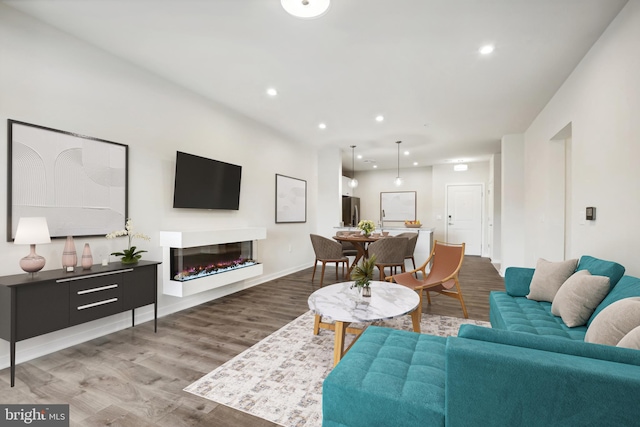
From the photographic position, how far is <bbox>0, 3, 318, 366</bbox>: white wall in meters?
2.42

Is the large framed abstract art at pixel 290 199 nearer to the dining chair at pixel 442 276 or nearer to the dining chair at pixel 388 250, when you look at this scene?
the dining chair at pixel 388 250

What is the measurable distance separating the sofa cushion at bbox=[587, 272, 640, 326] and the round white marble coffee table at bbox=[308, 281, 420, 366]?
1164 millimetres

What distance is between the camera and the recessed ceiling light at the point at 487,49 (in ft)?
9.17

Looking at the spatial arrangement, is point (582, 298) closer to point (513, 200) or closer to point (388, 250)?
point (388, 250)

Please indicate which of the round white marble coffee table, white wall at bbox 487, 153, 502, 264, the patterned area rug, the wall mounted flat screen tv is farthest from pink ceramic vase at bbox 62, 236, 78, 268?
white wall at bbox 487, 153, 502, 264

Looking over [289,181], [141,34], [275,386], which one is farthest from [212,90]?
[275,386]

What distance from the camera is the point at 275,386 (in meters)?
2.05

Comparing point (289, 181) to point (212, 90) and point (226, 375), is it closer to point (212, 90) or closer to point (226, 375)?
point (212, 90)

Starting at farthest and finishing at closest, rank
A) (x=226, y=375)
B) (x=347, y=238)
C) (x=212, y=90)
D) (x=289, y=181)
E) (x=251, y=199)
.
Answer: (x=289, y=181), (x=347, y=238), (x=251, y=199), (x=212, y=90), (x=226, y=375)

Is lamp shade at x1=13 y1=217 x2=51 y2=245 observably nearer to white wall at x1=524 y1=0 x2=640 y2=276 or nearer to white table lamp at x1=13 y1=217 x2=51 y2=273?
white table lamp at x1=13 y1=217 x2=51 y2=273

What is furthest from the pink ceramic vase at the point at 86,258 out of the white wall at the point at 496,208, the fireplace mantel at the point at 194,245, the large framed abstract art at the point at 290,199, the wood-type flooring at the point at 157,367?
the white wall at the point at 496,208

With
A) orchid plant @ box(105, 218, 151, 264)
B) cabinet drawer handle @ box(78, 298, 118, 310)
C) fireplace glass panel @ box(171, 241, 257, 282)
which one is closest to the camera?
cabinet drawer handle @ box(78, 298, 118, 310)

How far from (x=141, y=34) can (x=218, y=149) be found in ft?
5.80

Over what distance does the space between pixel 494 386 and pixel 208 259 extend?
364cm
